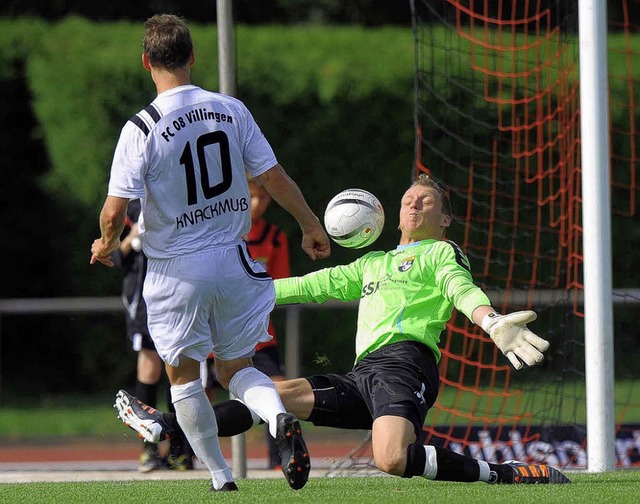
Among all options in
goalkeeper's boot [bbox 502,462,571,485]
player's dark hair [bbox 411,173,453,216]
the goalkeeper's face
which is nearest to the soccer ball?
the goalkeeper's face

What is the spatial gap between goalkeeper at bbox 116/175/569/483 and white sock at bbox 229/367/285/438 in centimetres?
39

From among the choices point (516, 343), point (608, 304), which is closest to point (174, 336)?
point (516, 343)

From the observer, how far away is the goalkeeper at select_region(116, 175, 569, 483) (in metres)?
5.68

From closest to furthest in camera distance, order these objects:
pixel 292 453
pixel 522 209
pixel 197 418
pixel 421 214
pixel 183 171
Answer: pixel 292 453 < pixel 183 171 < pixel 197 418 < pixel 421 214 < pixel 522 209

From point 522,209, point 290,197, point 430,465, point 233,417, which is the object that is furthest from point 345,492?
point 522,209

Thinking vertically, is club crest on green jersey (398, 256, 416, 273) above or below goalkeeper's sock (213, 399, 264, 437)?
above

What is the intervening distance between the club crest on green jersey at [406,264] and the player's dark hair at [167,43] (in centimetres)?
147

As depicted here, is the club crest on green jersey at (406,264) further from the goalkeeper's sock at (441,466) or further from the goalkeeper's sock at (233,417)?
the goalkeeper's sock at (233,417)

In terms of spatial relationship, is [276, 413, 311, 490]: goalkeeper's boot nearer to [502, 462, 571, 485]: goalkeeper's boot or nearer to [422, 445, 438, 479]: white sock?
[422, 445, 438, 479]: white sock

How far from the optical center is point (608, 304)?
6.79 m

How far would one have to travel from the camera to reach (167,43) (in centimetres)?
531

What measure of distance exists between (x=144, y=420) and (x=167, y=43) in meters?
1.59

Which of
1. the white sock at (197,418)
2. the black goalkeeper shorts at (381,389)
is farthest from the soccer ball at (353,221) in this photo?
the white sock at (197,418)

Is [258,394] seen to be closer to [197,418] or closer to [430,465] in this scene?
[197,418]
